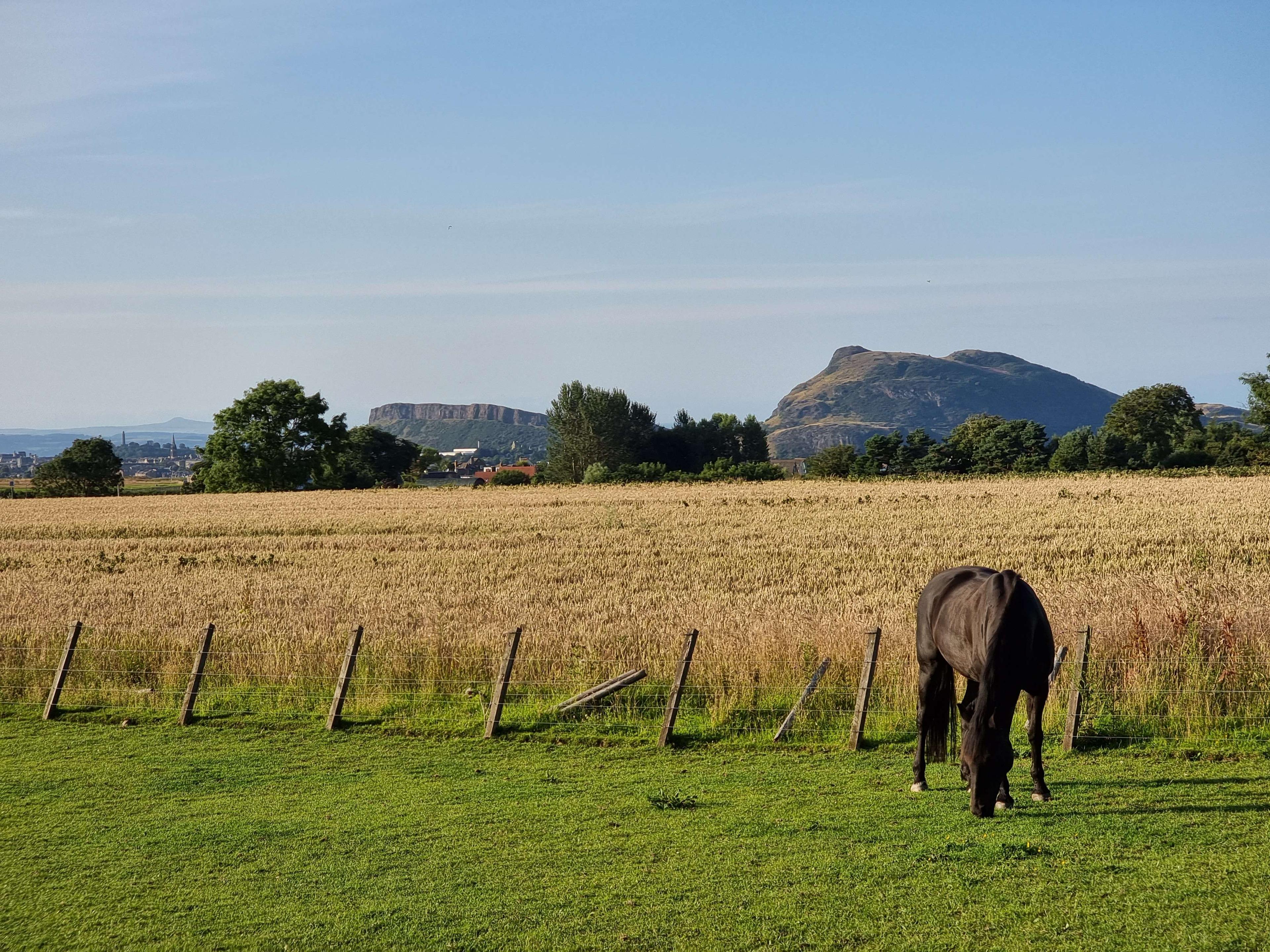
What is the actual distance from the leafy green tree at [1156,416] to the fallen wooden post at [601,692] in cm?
10669

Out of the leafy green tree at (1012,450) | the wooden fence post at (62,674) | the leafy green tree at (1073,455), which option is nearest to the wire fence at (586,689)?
the wooden fence post at (62,674)

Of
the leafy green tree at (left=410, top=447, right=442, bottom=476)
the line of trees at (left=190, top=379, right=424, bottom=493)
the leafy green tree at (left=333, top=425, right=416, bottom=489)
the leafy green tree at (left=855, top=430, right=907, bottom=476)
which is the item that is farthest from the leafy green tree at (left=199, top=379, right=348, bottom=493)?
the leafy green tree at (left=855, top=430, right=907, bottom=476)

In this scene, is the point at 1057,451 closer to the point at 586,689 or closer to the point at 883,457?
the point at 883,457

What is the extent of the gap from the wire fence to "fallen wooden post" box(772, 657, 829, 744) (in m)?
0.14

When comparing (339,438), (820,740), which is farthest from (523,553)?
(339,438)

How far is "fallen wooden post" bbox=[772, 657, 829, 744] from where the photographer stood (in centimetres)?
1395

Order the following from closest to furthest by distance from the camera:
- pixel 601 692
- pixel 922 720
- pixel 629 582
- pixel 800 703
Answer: pixel 922 720 → pixel 800 703 → pixel 601 692 → pixel 629 582

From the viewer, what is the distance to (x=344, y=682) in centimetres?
1525

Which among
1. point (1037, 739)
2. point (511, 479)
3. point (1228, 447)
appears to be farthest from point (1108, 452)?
point (1037, 739)

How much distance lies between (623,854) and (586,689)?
21.2ft

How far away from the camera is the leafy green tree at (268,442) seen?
309 feet

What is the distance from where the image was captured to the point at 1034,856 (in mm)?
8914

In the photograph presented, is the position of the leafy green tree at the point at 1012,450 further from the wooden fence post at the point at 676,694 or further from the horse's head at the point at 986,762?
the horse's head at the point at 986,762

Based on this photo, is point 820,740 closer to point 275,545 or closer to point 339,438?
point 275,545
